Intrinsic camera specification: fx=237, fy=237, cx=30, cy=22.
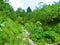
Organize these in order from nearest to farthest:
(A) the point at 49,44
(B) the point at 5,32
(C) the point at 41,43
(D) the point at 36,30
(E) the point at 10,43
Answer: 1. (E) the point at 10,43
2. (B) the point at 5,32
3. (C) the point at 41,43
4. (A) the point at 49,44
5. (D) the point at 36,30

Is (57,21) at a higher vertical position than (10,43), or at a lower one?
higher

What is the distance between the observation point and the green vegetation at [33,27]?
9797mm

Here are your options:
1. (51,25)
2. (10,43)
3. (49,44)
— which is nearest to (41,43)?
(49,44)

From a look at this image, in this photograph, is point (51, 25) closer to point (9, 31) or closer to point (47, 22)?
point (47, 22)

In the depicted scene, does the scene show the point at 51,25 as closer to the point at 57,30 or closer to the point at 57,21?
the point at 57,21

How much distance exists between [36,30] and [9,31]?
6.61 meters

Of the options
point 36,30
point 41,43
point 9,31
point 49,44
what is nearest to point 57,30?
point 36,30

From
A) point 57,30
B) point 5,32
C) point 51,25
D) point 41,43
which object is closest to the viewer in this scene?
point 5,32

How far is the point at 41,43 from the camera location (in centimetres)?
1313

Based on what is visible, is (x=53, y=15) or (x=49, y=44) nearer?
(x=49, y=44)

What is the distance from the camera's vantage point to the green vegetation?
980cm

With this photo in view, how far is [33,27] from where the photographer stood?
17250mm

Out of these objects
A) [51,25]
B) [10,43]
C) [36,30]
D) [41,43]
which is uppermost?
A: [51,25]

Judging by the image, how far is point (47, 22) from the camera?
819 inches
